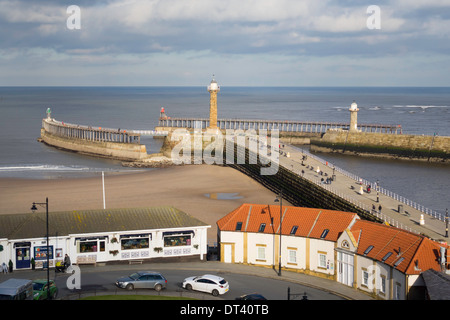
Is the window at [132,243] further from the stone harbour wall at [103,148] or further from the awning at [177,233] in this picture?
the stone harbour wall at [103,148]

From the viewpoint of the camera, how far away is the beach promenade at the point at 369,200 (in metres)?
33.2

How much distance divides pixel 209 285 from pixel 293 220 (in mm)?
7065

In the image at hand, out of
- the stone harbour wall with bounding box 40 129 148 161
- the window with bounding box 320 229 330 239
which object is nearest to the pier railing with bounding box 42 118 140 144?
the stone harbour wall with bounding box 40 129 148 161

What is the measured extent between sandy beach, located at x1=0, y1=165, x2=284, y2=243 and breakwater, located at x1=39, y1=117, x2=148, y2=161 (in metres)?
13.9

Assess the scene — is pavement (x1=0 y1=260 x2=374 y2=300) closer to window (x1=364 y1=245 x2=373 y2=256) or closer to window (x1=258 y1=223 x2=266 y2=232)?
window (x1=364 y1=245 x2=373 y2=256)

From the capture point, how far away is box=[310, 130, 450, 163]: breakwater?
81625mm

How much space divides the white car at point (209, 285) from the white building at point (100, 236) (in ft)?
17.6

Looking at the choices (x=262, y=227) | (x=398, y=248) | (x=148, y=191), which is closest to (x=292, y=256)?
(x=262, y=227)

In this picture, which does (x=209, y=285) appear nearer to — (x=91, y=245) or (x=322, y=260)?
(x=322, y=260)

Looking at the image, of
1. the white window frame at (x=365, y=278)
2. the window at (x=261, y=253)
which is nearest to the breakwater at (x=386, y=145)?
the window at (x=261, y=253)

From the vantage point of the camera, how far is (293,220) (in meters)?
30.2

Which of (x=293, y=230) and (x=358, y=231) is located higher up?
(x=358, y=231)
